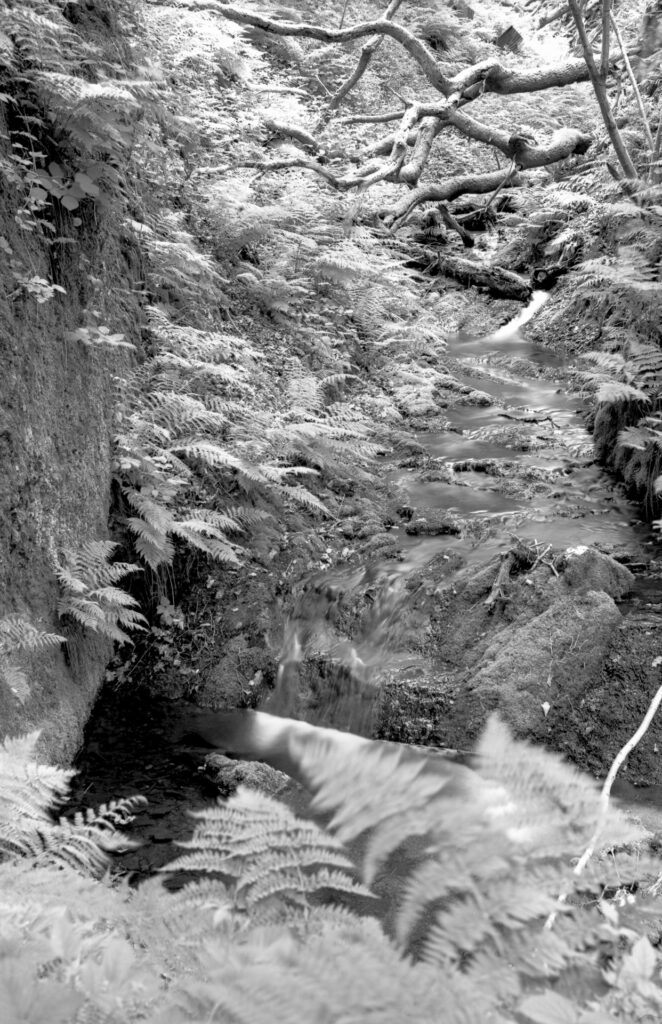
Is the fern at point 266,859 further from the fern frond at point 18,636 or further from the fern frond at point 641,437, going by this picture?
the fern frond at point 641,437

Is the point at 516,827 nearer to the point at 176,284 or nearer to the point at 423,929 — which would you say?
the point at 423,929

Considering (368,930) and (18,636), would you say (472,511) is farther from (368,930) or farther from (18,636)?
(368,930)

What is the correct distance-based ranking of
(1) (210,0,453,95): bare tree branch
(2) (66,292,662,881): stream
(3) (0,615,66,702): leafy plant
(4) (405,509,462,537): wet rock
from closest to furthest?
1. (3) (0,615,66,702): leafy plant
2. (2) (66,292,662,881): stream
3. (4) (405,509,462,537): wet rock
4. (1) (210,0,453,95): bare tree branch

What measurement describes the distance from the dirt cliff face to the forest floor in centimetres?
51

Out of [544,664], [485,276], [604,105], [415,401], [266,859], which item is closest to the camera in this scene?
[266,859]

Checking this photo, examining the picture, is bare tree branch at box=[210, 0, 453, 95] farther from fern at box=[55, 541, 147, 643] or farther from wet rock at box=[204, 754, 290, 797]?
wet rock at box=[204, 754, 290, 797]

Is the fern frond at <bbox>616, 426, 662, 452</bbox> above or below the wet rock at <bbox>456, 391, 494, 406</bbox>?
above

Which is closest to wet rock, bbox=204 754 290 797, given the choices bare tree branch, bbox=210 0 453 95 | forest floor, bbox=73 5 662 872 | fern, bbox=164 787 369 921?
forest floor, bbox=73 5 662 872

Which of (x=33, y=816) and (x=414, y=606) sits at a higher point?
(x=33, y=816)

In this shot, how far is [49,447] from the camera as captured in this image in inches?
190

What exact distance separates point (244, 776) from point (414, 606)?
1925mm

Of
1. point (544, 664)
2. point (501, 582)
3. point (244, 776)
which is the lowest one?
point (244, 776)

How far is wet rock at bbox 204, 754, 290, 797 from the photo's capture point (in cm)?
444

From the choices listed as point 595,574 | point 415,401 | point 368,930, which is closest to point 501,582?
point 595,574
